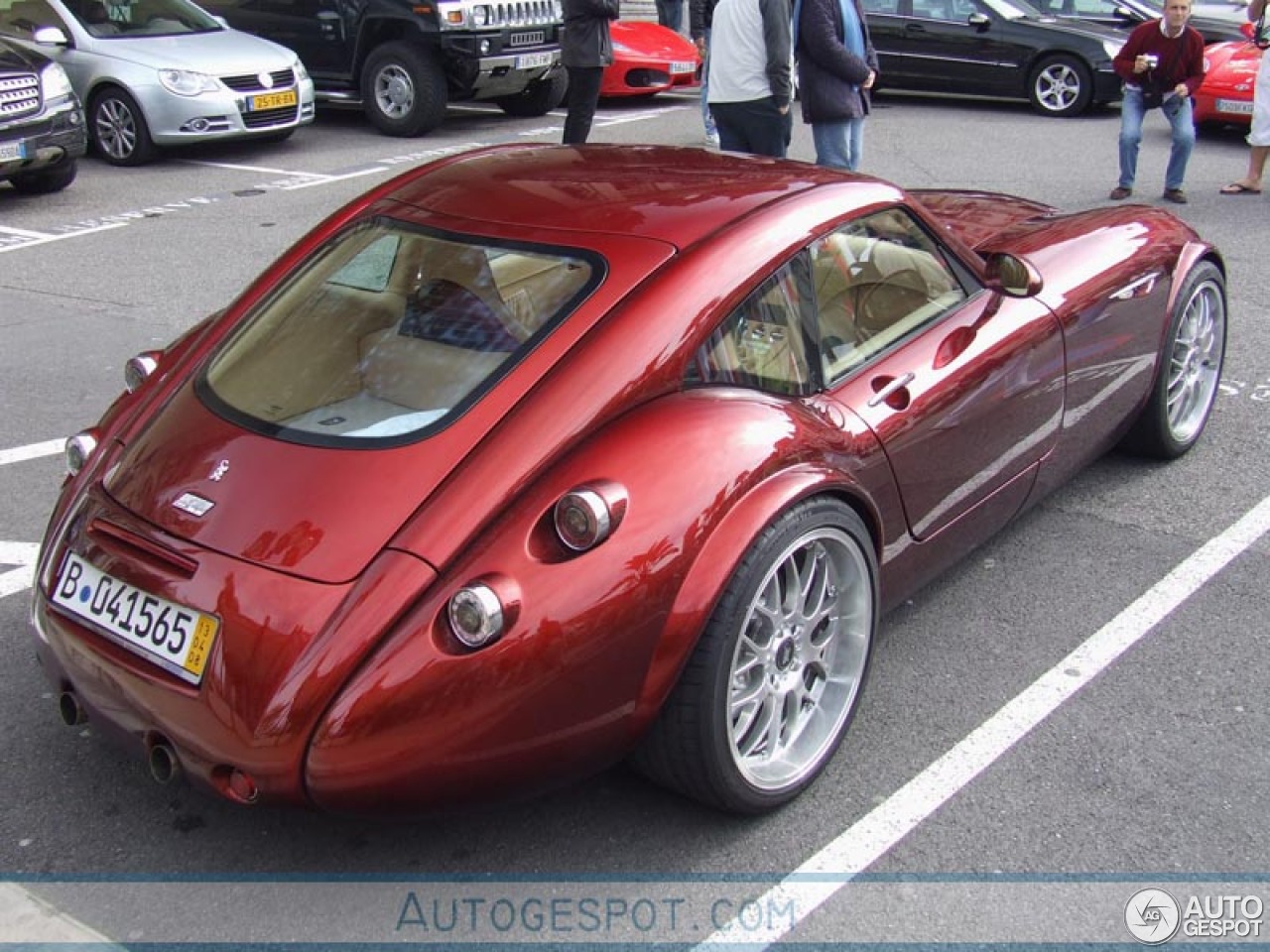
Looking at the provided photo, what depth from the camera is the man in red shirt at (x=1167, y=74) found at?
9328 mm

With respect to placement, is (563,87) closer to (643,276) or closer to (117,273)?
(117,273)

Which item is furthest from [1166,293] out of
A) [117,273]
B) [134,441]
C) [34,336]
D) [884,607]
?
[117,273]

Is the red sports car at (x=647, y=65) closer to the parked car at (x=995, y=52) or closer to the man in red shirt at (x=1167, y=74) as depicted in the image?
the parked car at (x=995, y=52)

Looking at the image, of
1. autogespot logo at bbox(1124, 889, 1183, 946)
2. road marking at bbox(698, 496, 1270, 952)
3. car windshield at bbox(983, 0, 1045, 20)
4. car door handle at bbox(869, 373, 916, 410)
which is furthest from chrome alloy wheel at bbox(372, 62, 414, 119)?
autogespot logo at bbox(1124, 889, 1183, 946)

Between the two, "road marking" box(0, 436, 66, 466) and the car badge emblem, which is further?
"road marking" box(0, 436, 66, 466)

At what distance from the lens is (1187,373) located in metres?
5.07

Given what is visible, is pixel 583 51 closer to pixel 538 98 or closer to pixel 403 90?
pixel 403 90

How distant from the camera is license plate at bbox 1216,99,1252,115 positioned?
11.5 m

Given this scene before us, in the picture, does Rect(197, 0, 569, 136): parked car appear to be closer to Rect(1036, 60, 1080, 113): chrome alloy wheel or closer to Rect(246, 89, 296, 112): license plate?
Rect(246, 89, 296, 112): license plate

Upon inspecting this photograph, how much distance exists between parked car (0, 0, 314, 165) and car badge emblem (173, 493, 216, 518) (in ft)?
28.1

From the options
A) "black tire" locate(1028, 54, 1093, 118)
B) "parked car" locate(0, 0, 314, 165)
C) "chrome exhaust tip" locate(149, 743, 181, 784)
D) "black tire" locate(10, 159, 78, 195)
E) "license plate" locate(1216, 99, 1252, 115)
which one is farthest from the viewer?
"black tire" locate(1028, 54, 1093, 118)

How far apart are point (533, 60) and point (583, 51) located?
10.4 feet

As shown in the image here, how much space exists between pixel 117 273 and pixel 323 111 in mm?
6438

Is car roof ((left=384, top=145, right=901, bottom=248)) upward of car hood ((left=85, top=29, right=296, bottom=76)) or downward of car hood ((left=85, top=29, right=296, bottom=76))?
upward
